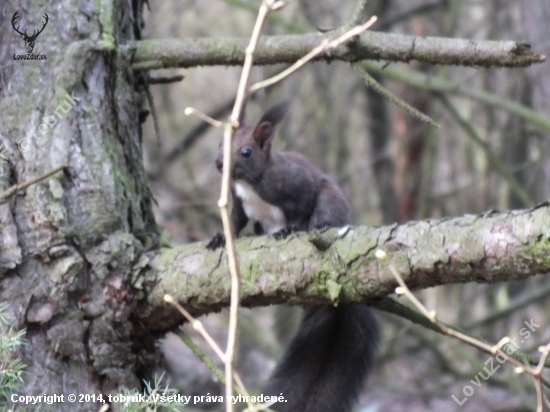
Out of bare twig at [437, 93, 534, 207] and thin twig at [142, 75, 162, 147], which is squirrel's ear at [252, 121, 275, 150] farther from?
bare twig at [437, 93, 534, 207]

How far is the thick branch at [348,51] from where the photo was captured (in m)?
2.21

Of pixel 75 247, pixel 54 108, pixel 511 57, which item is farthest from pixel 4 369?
pixel 511 57

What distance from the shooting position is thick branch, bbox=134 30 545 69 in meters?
2.21

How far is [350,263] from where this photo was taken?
2.07m

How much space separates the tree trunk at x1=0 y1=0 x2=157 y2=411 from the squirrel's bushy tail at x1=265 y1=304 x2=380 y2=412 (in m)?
0.50

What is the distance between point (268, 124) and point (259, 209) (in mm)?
358

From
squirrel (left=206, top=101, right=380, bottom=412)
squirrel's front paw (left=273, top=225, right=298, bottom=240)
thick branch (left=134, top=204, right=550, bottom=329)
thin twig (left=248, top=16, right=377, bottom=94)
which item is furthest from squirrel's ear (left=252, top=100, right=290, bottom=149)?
thin twig (left=248, top=16, right=377, bottom=94)

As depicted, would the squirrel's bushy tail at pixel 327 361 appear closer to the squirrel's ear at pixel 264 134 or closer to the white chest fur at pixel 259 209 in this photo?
the white chest fur at pixel 259 209

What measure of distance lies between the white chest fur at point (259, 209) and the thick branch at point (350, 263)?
2.47ft

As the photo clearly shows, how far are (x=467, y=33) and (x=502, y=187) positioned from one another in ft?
3.87

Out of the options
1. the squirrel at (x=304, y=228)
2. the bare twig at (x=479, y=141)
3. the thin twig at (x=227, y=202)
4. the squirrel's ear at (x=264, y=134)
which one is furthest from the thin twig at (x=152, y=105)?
the bare twig at (x=479, y=141)

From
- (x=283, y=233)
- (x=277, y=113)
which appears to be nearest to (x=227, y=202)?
(x=283, y=233)

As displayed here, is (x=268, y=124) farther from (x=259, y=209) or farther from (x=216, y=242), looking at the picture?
(x=216, y=242)

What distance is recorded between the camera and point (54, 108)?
2.41 metres
